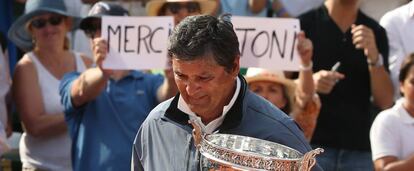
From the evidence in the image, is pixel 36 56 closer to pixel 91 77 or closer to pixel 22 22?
pixel 22 22

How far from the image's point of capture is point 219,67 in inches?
129

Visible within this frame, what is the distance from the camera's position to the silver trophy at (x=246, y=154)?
2904 mm

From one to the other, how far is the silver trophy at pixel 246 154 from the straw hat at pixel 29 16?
131 inches

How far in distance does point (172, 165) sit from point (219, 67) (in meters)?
0.43

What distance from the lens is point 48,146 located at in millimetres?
6070

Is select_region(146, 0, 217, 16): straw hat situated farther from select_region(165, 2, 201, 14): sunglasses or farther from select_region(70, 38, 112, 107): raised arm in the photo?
select_region(70, 38, 112, 107): raised arm

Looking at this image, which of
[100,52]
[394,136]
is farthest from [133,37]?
[394,136]

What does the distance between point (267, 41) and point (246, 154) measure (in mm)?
2805

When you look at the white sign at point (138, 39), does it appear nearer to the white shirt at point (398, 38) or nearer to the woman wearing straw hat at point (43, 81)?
the woman wearing straw hat at point (43, 81)

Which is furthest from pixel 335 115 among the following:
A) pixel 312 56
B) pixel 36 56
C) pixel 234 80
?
pixel 234 80

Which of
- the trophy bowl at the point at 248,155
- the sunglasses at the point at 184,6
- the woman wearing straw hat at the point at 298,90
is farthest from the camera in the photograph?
the sunglasses at the point at 184,6

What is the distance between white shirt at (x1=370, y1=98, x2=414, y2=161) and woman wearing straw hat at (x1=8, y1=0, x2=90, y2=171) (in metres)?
1.94

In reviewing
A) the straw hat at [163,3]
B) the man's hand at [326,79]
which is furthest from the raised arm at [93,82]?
the man's hand at [326,79]

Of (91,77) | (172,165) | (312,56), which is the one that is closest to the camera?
(172,165)
